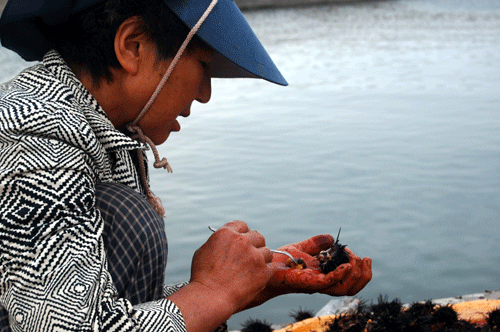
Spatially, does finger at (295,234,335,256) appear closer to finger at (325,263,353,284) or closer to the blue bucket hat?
finger at (325,263,353,284)

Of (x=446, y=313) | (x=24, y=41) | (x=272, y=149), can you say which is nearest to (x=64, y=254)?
(x=24, y=41)

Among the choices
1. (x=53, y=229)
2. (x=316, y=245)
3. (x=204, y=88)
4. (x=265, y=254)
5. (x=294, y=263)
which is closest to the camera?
(x=53, y=229)

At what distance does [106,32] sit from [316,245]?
0.92 meters

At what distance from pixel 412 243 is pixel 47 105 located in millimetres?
3243

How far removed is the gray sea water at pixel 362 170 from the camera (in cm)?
384

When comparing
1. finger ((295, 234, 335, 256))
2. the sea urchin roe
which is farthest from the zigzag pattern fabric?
finger ((295, 234, 335, 256))

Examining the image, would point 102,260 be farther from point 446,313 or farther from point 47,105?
point 446,313

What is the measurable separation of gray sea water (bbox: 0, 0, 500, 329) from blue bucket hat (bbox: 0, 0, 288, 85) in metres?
2.23

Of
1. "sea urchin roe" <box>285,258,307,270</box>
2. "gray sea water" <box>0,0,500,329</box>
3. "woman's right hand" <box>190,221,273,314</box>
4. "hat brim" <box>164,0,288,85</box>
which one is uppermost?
"hat brim" <box>164,0,288,85</box>

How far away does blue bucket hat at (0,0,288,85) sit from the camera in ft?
4.18

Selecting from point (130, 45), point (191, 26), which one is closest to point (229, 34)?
point (191, 26)

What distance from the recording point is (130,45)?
1.34 meters

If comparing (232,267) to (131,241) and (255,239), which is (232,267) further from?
(131,241)

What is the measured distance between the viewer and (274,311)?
11.2 feet
